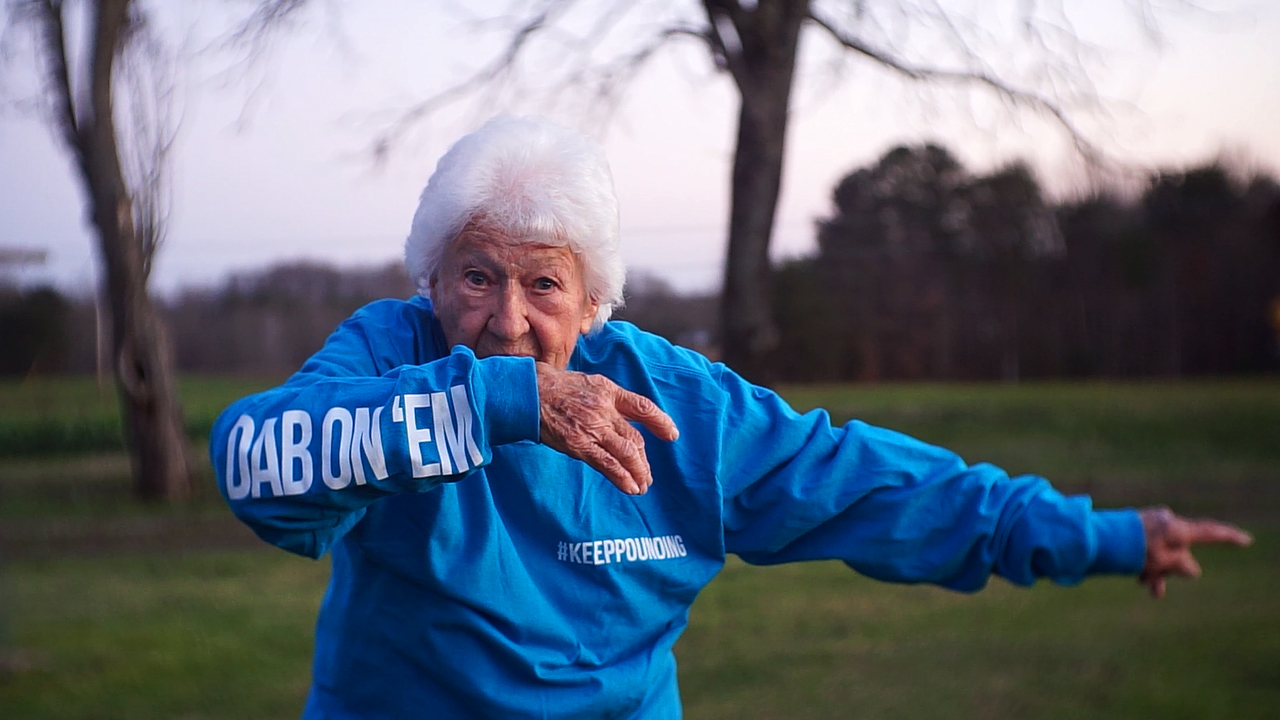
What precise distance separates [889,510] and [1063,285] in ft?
56.5

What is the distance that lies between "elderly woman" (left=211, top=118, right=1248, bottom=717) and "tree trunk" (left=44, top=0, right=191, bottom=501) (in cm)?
806

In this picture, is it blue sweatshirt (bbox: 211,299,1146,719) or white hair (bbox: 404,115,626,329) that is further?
white hair (bbox: 404,115,626,329)

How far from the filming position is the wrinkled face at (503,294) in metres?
1.76

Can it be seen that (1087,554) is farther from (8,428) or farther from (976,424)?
(8,428)

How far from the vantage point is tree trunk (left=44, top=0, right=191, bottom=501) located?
940 centimetres

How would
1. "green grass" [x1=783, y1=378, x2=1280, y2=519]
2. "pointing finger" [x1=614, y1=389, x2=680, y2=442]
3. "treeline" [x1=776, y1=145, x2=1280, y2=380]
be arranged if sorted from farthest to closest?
→ "treeline" [x1=776, y1=145, x2=1280, y2=380] → "green grass" [x1=783, y1=378, x2=1280, y2=519] → "pointing finger" [x1=614, y1=389, x2=680, y2=442]

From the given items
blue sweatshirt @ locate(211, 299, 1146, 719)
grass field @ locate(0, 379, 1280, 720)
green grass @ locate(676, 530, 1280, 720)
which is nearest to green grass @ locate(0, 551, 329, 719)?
grass field @ locate(0, 379, 1280, 720)

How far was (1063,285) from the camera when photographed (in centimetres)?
1783

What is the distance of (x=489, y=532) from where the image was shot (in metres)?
1.67

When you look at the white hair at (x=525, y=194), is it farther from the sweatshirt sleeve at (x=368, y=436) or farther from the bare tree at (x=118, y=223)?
the bare tree at (x=118, y=223)

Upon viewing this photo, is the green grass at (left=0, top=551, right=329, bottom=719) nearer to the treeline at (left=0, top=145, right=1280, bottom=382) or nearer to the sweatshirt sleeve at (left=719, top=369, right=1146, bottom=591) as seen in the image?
A: the sweatshirt sleeve at (left=719, top=369, right=1146, bottom=591)

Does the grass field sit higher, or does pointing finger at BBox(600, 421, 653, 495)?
pointing finger at BBox(600, 421, 653, 495)

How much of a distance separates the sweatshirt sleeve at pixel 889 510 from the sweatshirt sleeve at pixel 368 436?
0.64 metres

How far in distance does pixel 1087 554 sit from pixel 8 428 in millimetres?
15386
